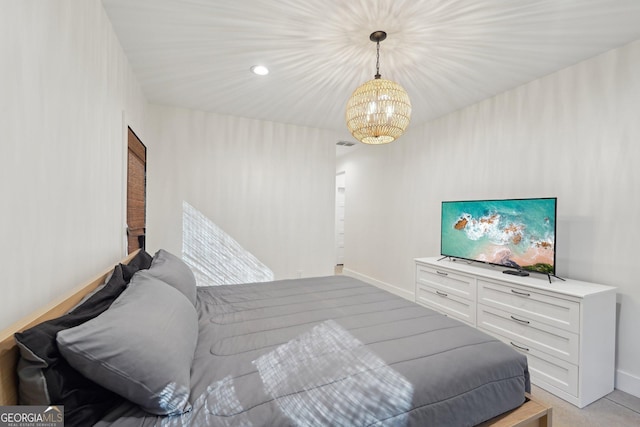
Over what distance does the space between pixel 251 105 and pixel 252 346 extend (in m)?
2.97

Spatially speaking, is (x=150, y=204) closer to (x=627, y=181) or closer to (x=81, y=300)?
(x=81, y=300)

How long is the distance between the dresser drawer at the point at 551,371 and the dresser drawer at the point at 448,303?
476mm

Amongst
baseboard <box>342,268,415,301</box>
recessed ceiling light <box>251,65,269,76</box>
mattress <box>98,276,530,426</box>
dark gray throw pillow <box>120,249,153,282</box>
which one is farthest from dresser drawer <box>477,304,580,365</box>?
recessed ceiling light <box>251,65,269,76</box>

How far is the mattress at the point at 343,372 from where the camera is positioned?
3.13ft

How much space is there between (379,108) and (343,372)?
165cm

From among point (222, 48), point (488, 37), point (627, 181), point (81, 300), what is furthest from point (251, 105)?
point (627, 181)

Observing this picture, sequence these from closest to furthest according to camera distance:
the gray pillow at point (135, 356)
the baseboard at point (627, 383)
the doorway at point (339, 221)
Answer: the gray pillow at point (135, 356), the baseboard at point (627, 383), the doorway at point (339, 221)

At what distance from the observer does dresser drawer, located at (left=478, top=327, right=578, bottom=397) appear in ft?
6.53

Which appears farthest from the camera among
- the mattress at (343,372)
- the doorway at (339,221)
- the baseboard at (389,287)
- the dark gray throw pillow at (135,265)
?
the doorway at (339,221)

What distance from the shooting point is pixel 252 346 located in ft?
4.35

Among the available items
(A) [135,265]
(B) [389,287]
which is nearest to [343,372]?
(A) [135,265]

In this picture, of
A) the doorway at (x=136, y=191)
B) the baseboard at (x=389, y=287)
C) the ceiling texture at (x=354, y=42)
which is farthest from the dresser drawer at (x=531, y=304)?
the doorway at (x=136, y=191)

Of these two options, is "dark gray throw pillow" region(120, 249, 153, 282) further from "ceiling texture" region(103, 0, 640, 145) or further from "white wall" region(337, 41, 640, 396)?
"white wall" region(337, 41, 640, 396)

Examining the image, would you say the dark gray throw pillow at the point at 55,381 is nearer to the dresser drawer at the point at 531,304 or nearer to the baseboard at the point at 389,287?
the dresser drawer at the point at 531,304
